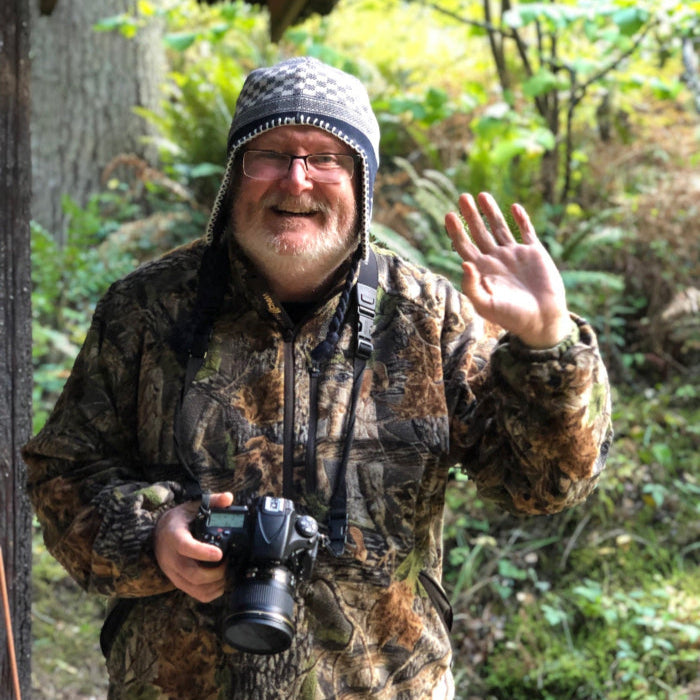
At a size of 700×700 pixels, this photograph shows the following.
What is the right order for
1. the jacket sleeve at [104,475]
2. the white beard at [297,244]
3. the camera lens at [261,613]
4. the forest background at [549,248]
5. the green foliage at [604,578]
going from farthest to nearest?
the forest background at [549,248] < the green foliage at [604,578] < the white beard at [297,244] < the jacket sleeve at [104,475] < the camera lens at [261,613]

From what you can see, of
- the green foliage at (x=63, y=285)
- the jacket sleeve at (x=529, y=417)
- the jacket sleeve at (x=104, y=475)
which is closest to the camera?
the jacket sleeve at (x=529, y=417)

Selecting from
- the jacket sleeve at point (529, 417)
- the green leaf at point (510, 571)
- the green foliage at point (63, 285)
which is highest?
the jacket sleeve at point (529, 417)

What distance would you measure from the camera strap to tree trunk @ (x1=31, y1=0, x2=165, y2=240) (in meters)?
6.02

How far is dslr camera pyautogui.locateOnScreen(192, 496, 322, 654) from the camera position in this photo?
5.89 ft

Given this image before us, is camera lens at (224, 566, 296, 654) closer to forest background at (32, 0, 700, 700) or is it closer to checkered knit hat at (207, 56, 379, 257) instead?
checkered knit hat at (207, 56, 379, 257)

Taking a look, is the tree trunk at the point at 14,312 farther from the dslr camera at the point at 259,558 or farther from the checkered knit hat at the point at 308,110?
the dslr camera at the point at 259,558

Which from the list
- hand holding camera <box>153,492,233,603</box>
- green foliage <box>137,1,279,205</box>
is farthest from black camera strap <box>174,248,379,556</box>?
green foliage <box>137,1,279,205</box>

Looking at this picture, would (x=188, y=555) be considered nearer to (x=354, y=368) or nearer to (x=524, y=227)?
(x=354, y=368)

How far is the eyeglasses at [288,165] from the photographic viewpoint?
2.14 m

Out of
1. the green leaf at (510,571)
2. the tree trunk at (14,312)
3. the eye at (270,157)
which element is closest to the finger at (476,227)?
the eye at (270,157)

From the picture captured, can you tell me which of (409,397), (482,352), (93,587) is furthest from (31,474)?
(482,352)

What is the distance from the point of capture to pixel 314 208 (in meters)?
2.14

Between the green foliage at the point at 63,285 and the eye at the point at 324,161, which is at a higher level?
the eye at the point at 324,161

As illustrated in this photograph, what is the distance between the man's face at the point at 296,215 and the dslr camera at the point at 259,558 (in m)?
0.61
